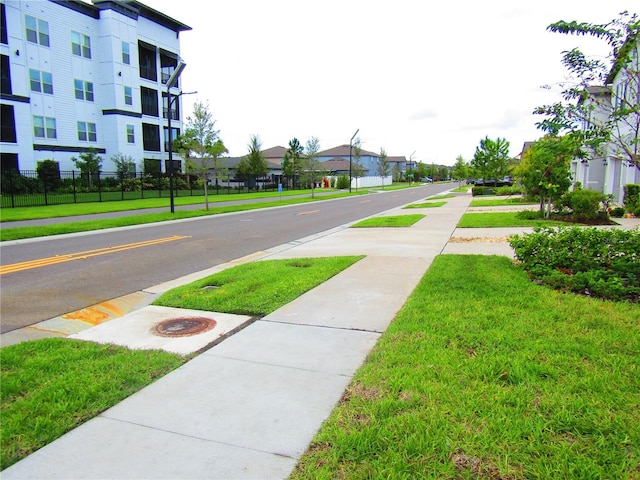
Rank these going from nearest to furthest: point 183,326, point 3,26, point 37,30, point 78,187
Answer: point 183,326, point 3,26, point 37,30, point 78,187

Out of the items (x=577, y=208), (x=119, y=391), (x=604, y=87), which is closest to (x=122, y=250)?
(x=119, y=391)

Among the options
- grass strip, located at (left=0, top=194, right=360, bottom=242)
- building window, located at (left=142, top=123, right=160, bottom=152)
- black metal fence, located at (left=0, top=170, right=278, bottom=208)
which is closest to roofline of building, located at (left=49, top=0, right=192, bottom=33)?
building window, located at (left=142, top=123, right=160, bottom=152)

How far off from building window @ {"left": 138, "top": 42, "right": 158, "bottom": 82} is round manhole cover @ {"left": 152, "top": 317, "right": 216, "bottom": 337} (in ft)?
146

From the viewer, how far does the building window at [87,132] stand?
3762 centimetres

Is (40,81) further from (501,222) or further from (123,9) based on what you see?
(501,222)

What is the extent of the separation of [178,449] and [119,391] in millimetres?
1059

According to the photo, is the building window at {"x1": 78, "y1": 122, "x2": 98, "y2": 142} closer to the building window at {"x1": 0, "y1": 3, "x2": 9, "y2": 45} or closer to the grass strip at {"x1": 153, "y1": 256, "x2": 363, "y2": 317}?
the building window at {"x1": 0, "y1": 3, "x2": 9, "y2": 45}

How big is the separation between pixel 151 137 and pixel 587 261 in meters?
45.2

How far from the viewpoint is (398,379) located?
3.52 meters

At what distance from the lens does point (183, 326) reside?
17.2ft

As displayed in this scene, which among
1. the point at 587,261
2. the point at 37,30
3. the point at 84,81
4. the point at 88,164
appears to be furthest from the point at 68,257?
the point at 84,81

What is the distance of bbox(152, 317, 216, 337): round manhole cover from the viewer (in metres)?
4.98

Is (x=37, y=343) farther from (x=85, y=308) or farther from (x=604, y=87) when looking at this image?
(x=604, y=87)

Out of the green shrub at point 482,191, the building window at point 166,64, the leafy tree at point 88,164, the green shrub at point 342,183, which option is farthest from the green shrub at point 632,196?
the green shrub at point 342,183
